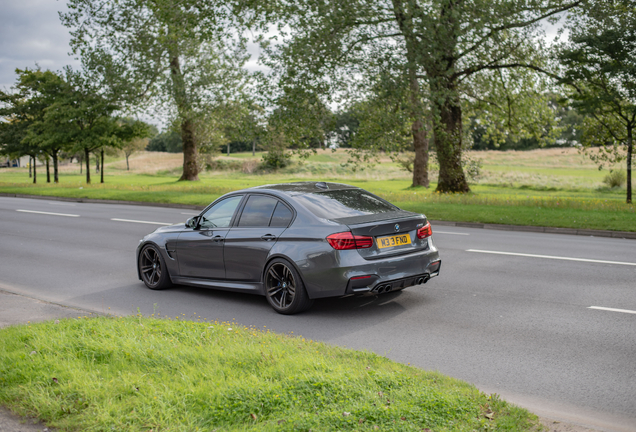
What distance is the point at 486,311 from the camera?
6734 mm

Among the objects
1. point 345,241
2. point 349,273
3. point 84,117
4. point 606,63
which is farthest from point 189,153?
point 349,273

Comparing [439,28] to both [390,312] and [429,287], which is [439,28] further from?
[390,312]

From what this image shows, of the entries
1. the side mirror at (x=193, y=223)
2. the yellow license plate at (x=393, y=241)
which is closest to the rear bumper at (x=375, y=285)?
the yellow license plate at (x=393, y=241)

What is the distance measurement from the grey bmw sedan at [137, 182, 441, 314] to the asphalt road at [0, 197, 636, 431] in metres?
0.34

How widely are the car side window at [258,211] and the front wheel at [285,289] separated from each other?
0.63 m

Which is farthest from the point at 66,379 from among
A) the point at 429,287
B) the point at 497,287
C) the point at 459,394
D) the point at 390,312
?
the point at 497,287

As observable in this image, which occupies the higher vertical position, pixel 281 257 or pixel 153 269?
pixel 281 257

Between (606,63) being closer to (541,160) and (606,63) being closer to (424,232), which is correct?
(424,232)

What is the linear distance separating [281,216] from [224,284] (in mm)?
1252

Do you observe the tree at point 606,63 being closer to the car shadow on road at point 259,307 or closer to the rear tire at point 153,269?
the car shadow on road at point 259,307

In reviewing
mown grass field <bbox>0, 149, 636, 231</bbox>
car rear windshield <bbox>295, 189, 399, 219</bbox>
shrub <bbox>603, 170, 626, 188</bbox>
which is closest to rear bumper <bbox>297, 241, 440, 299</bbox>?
car rear windshield <bbox>295, 189, 399, 219</bbox>

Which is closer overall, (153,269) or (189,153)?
(153,269)

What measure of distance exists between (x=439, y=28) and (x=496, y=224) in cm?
752

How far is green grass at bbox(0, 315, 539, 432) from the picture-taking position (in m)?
3.41
